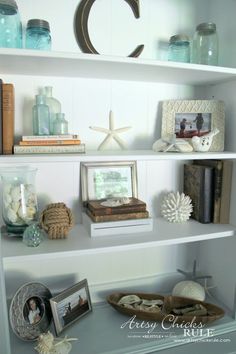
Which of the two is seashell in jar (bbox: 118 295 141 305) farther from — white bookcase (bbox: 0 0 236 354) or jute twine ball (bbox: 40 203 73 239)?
jute twine ball (bbox: 40 203 73 239)

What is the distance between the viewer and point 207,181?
1.24m

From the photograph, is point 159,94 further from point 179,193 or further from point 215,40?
point 179,193

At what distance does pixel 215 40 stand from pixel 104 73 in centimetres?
45

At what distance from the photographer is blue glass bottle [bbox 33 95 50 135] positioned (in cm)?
107

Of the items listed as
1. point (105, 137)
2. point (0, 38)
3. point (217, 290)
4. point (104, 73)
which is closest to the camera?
point (0, 38)

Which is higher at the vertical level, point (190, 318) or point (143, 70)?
point (143, 70)

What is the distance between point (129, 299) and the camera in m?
1.26

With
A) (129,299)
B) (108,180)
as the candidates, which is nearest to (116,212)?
(108,180)

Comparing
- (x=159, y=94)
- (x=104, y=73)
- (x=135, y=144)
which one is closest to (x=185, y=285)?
(x=135, y=144)

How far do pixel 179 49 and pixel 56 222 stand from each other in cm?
80

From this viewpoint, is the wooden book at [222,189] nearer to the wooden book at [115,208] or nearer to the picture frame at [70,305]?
the wooden book at [115,208]

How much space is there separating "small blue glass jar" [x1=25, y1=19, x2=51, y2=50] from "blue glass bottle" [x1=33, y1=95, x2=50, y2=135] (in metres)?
0.16

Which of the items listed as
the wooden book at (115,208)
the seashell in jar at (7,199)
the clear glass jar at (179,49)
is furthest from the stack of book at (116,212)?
the clear glass jar at (179,49)

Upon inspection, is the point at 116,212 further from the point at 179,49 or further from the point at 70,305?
the point at 179,49
